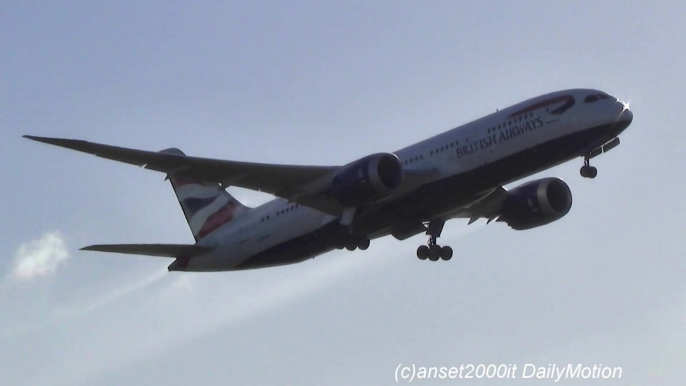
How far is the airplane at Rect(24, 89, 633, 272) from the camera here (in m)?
39.0

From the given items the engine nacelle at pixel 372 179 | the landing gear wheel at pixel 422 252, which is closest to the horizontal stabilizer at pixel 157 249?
the landing gear wheel at pixel 422 252

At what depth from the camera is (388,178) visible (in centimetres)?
3975

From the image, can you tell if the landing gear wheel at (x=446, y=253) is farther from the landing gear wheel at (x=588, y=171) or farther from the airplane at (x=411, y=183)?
the landing gear wheel at (x=588, y=171)

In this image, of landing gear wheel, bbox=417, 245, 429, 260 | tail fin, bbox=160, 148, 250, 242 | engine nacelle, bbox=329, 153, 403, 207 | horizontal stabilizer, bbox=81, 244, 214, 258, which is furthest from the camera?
tail fin, bbox=160, 148, 250, 242

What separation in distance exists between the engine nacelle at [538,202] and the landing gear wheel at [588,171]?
6.67m

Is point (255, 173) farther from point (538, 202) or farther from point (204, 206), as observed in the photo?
point (538, 202)

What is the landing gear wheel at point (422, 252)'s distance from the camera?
150ft

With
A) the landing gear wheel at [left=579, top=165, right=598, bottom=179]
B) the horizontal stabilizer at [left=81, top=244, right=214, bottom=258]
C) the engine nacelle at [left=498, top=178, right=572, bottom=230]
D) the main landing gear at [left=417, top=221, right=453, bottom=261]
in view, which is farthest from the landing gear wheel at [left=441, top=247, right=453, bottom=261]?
the horizontal stabilizer at [left=81, top=244, right=214, bottom=258]

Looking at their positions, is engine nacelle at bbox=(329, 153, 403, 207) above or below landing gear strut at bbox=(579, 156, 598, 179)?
above

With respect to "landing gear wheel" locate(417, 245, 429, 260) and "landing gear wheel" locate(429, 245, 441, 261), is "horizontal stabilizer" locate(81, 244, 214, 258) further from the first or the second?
"landing gear wheel" locate(429, 245, 441, 261)

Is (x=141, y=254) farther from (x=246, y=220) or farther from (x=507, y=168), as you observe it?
(x=507, y=168)

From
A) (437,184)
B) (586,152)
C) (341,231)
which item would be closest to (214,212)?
(341,231)

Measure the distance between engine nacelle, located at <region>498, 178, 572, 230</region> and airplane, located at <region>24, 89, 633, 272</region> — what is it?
0.04 metres

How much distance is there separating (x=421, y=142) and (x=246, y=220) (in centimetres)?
893
